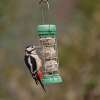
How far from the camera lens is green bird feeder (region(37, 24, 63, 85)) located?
20.5ft

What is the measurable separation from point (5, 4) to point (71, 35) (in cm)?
86

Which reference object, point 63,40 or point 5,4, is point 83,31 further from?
point 5,4

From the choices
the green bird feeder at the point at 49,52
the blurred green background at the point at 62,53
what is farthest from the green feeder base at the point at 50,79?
the blurred green background at the point at 62,53

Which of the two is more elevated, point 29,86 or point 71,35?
point 71,35

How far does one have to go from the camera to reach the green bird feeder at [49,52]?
20.5 feet

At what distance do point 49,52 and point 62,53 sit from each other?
2.45m

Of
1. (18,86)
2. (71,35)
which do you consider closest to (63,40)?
(71,35)

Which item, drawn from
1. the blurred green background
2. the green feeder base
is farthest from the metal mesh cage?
the blurred green background

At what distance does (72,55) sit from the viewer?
8.79 meters

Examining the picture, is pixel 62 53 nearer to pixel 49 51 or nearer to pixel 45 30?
pixel 49 51

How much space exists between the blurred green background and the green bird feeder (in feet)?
7.29

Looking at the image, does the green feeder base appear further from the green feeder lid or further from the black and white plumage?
the green feeder lid

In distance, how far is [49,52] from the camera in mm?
6332

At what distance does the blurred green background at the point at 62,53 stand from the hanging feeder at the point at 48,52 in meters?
2.22
